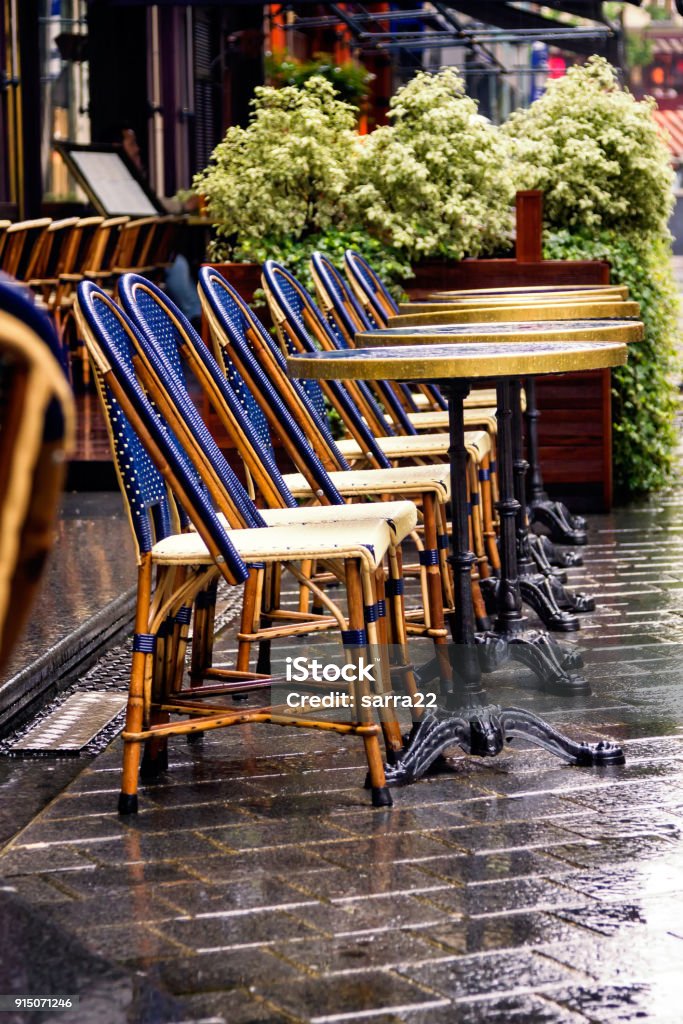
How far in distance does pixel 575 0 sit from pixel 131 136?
3.67m

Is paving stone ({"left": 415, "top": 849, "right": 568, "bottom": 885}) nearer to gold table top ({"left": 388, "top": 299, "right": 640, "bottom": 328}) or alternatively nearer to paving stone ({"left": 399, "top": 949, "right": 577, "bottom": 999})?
paving stone ({"left": 399, "top": 949, "right": 577, "bottom": 999})

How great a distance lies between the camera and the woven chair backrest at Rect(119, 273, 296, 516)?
3.03 metres

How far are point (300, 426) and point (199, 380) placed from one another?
1.90ft

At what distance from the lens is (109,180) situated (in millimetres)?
12211

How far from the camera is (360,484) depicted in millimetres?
3836

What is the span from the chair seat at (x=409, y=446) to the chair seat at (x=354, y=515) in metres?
0.91

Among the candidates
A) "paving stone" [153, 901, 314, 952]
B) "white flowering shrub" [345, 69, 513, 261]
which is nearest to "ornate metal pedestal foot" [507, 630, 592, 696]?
"paving stone" [153, 901, 314, 952]

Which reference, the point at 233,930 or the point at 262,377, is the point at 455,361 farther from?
the point at 233,930

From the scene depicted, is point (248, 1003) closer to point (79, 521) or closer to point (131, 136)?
point (79, 521)

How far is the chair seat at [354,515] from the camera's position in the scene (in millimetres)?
3258

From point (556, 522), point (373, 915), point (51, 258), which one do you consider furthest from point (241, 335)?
point (51, 258)

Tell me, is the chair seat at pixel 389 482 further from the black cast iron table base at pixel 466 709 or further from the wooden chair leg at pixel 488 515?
the wooden chair leg at pixel 488 515

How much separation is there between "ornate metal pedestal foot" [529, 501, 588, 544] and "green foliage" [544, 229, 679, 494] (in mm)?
836

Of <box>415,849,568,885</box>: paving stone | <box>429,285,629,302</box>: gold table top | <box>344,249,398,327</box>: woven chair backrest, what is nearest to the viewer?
<box>415,849,568,885</box>: paving stone
